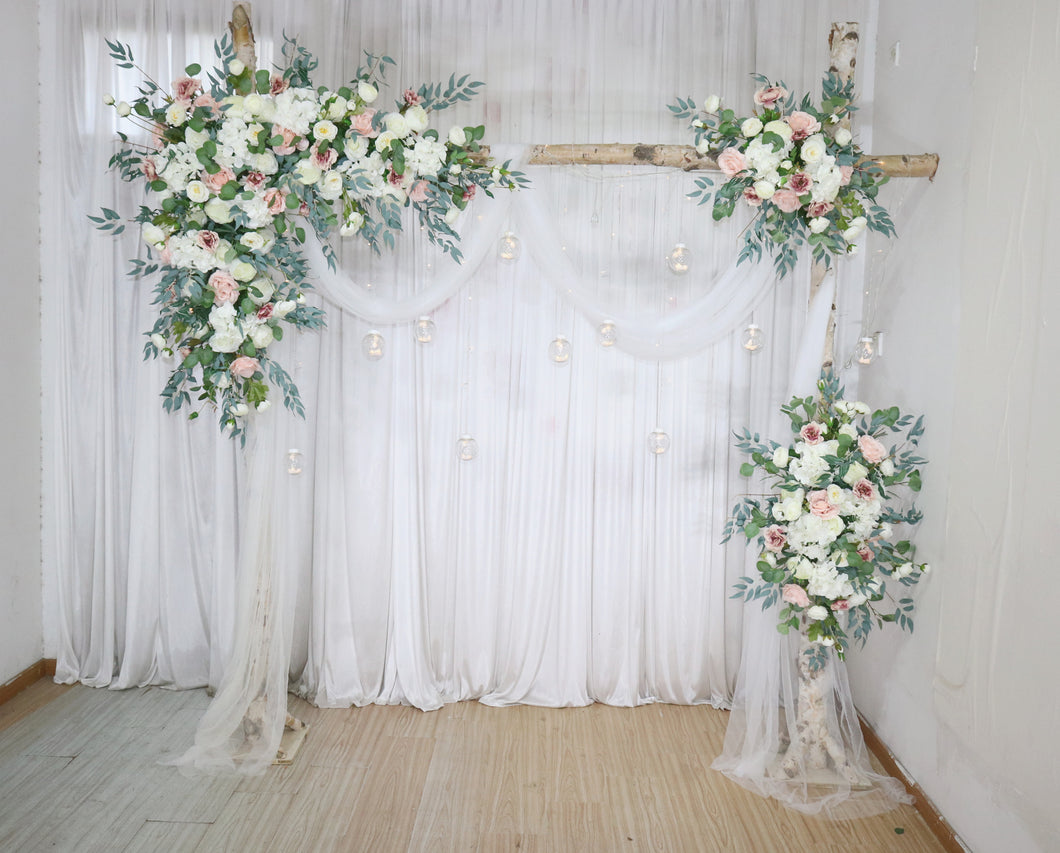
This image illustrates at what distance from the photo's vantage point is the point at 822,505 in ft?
8.51

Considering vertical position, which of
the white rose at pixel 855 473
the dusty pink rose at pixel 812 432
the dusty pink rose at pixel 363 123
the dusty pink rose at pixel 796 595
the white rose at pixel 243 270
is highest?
the dusty pink rose at pixel 363 123

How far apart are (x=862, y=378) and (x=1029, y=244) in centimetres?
124

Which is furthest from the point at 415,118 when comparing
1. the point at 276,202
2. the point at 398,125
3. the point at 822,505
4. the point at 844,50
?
the point at 822,505

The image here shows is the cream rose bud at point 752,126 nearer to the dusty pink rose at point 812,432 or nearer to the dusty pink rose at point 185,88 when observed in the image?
the dusty pink rose at point 812,432

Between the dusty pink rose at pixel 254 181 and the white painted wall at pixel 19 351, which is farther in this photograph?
the white painted wall at pixel 19 351

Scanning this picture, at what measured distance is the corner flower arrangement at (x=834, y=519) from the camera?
2.59 meters

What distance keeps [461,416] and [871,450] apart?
1613 mm

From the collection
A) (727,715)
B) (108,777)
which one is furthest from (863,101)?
(108,777)

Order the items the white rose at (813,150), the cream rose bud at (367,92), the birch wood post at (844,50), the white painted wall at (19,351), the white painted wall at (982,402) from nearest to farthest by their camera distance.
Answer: the white painted wall at (982,402) < the white rose at (813,150) < the cream rose bud at (367,92) < the birch wood post at (844,50) < the white painted wall at (19,351)

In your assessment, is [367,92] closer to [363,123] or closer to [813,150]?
[363,123]

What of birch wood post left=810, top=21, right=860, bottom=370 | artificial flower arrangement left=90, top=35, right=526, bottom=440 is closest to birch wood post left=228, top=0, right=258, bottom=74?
artificial flower arrangement left=90, top=35, right=526, bottom=440

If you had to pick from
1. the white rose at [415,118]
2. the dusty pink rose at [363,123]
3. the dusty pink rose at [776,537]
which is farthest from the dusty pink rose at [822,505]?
the dusty pink rose at [363,123]

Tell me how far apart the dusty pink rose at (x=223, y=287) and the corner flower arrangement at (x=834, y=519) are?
1.77 metres

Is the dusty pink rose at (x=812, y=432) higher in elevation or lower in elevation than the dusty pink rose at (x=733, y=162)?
lower
